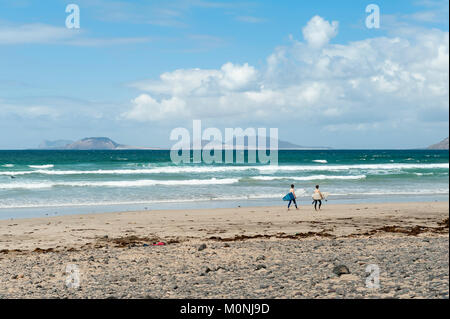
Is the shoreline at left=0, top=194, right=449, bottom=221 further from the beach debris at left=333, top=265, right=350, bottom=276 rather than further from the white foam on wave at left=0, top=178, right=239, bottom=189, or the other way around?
the beach debris at left=333, top=265, right=350, bottom=276

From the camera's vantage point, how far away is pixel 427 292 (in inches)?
233

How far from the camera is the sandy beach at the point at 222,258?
22.6ft

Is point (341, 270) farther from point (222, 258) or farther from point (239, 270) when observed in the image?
point (222, 258)

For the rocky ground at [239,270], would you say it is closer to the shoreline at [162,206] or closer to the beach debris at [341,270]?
the beach debris at [341,270]

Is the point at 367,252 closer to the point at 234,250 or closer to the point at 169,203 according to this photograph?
the point at 234,250

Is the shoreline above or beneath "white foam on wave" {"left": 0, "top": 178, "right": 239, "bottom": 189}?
beneath

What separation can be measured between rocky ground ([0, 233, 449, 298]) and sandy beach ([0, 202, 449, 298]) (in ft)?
0.06

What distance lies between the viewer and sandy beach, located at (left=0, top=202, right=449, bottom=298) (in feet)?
22.6

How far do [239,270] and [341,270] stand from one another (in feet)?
5.95

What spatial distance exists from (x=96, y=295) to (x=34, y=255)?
428cm

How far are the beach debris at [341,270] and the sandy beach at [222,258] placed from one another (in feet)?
0.12

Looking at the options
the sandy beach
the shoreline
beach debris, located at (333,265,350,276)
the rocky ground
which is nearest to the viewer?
the rocky ground

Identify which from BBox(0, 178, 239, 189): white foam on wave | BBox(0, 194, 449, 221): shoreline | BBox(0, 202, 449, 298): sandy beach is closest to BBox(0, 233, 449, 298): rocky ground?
BBox(0, 202, 449, 298): sandy beach
